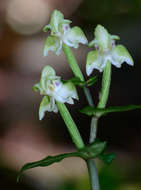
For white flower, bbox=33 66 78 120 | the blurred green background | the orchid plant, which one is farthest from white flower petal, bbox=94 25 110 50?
the blurred green background

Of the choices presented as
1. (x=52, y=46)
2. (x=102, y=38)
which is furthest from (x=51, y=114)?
(x=102, y=38)

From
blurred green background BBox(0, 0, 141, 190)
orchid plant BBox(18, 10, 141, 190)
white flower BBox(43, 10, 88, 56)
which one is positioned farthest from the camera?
blurred green background BBox(0, 0, 141, 190)

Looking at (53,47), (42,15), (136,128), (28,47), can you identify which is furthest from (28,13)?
(53,47)

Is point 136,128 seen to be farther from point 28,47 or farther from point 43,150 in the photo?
point 28,47

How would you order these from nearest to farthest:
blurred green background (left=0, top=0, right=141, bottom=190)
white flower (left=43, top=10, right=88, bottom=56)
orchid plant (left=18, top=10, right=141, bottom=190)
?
orchid plant (left=18, top=10, right=141, bottom=190)
white flower (left=43, top=10, right=88, bottom=56)
blurred green background (left=0, top=0, right=141, bottom=190)

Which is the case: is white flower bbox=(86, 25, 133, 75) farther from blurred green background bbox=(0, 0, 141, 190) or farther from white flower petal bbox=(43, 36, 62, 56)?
blurred green background bbox=(0, 0, 141, 190)

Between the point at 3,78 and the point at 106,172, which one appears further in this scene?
the point at 3,78

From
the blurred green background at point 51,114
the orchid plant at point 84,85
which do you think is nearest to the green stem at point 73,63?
the orchid plant at point 84,85
